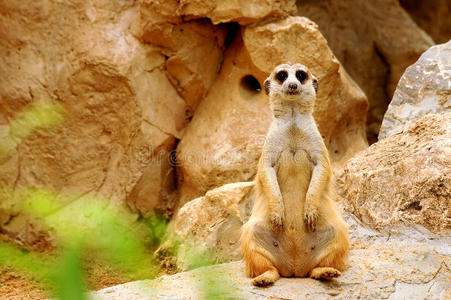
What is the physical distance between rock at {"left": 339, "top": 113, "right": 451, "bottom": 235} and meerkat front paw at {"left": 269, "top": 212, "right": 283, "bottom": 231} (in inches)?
35.3

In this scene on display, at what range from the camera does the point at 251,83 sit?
6402 millimetres

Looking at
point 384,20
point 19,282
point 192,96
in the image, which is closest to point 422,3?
point 384,20

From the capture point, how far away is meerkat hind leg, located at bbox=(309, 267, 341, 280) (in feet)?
10.4

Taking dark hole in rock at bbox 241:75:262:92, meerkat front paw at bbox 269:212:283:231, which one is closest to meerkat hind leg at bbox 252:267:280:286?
meerkat front paw at bbox 269:212:283:231

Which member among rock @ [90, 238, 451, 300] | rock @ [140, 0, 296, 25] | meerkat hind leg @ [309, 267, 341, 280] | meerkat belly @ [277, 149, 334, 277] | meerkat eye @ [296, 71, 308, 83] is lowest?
rock @ [90, 238, 451, 300]

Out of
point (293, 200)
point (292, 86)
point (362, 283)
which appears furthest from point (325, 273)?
point (292, 86)

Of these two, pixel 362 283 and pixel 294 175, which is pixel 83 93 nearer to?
pixel 294 175

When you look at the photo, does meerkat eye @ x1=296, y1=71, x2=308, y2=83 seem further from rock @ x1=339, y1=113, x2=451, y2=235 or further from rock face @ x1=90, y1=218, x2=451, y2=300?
rock face @ x1=90, y1=218, x2=451, y2=300

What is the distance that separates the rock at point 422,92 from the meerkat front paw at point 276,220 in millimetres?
1901

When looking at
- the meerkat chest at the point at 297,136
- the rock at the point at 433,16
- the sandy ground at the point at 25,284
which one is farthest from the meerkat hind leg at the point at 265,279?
the rock at the point at 433,16

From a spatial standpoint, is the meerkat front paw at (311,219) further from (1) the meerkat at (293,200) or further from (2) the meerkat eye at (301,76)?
(2) the meerkat eye at (301,76)

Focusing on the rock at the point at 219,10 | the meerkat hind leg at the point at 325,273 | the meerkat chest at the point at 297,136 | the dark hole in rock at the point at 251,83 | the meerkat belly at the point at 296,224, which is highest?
the rock at the point at 219,10

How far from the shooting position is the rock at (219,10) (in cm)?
566

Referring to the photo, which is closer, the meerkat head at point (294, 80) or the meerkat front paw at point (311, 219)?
the meerkat front paw at point (311, 219)
